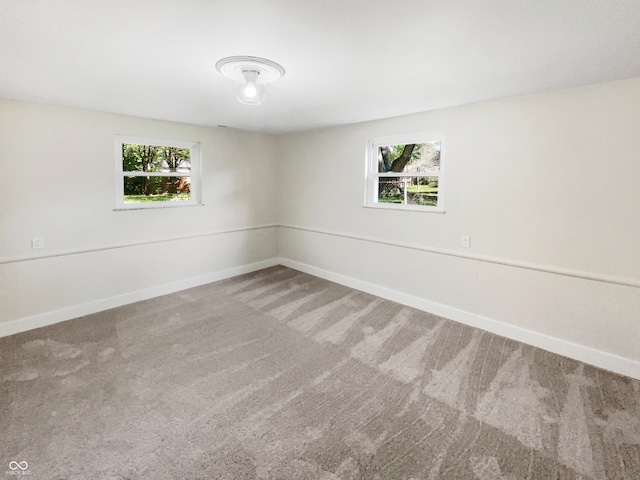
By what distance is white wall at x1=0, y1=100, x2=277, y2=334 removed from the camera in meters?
3.03

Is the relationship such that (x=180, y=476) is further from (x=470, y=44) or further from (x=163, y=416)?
(x=470, y=44)

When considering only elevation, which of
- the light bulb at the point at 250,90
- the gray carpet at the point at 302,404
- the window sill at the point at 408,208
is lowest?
the gray carpet at the point at 302,404

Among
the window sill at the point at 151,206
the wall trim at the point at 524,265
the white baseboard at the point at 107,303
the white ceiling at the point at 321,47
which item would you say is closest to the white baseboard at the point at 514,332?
the wall trim at the point at 524,265

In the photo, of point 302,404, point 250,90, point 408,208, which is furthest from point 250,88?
point 408,208

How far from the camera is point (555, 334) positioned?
9.18ft

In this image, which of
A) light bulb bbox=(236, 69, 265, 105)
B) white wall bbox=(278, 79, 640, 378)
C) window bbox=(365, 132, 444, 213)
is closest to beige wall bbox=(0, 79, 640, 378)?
white wall bbox=(278, 79, 640, 378)

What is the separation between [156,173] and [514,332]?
14.5ft

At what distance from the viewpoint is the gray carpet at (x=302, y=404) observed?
5.54 feet

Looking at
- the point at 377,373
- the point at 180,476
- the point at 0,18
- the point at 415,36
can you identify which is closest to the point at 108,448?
the point at 180,476

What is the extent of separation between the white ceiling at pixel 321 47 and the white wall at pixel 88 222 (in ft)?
1.50

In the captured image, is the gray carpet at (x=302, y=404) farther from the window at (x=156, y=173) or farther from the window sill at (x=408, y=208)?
the window at (x=156, y=173)

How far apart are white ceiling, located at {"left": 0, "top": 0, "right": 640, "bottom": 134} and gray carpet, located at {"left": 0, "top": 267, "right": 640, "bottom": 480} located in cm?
221

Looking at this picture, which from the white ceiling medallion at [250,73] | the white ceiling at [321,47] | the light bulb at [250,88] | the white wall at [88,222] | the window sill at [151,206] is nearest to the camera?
the white ceiling at [321,47]

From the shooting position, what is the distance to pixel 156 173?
404 cm
